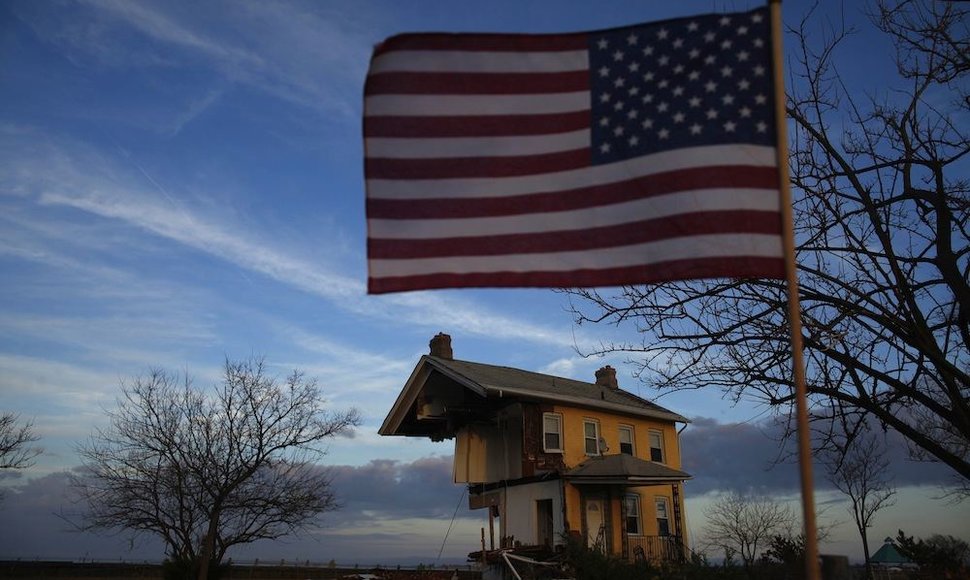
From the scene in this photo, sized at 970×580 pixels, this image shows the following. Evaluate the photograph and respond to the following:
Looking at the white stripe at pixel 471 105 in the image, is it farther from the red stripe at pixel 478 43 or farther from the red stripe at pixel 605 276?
the red stripe at pixel 605 276

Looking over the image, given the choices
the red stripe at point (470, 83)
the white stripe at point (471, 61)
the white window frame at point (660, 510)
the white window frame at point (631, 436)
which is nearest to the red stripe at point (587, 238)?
the red stripe at point (470, 83)

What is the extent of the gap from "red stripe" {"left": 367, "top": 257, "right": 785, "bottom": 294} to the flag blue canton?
3.31 feet

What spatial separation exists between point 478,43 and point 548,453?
22104 millimetres

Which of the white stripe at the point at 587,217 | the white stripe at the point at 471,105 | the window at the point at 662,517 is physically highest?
the white stripe at the point at 471,105

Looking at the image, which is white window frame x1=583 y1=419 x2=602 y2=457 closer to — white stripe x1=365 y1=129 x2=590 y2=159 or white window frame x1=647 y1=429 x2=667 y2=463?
white window frame x1=647 y1=429 x2=667 y2=463

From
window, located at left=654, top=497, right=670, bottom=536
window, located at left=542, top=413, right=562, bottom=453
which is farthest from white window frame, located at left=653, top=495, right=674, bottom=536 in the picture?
window, located at left=542, top=413, right=562, bottom=453

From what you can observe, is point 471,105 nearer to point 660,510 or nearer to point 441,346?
point 441,346

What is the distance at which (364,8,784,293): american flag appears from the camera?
5.97 metres

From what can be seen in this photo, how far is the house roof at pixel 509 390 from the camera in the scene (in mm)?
26584

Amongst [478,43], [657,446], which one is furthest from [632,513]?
[478,43]

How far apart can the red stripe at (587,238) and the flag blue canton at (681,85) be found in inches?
25.4

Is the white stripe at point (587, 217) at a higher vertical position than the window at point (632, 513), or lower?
higher

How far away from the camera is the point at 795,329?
17.1 ft

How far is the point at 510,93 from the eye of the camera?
6617mm
